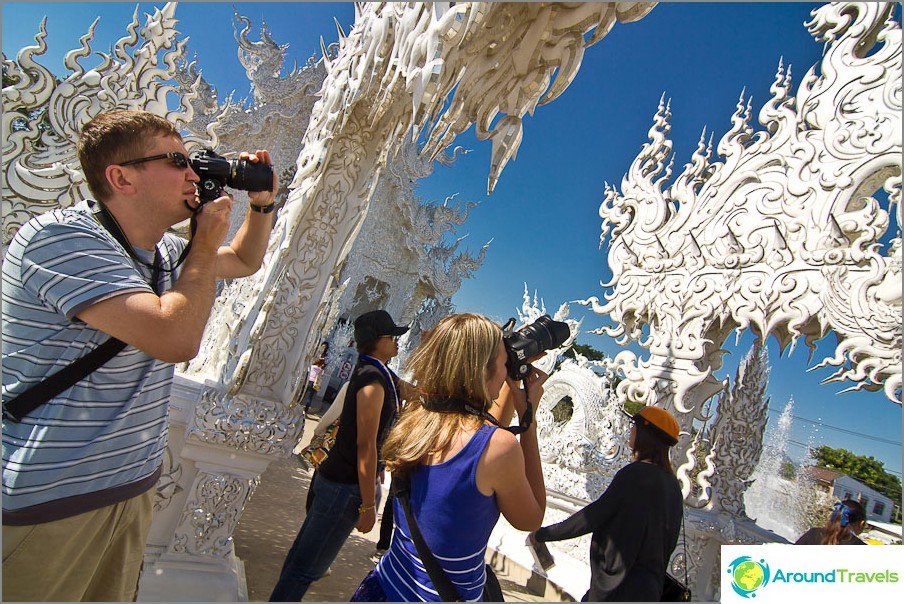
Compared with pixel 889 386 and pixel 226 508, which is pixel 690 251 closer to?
pixel 889 386

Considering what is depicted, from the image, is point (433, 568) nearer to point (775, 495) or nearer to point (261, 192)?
point (261, 192)

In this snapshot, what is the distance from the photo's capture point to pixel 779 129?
4.07 meters

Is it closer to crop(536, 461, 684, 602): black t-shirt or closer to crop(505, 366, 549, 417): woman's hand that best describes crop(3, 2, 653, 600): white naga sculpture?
crop(505, 366, 549, 417): woman's hand

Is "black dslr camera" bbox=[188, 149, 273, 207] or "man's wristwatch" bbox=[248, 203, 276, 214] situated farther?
"man's wristwatch" bbox=[248, 203, 276, 214]

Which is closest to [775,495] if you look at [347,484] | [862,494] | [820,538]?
[862,494]

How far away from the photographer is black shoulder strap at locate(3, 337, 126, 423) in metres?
1.08

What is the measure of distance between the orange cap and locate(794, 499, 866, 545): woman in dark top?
1483 mm

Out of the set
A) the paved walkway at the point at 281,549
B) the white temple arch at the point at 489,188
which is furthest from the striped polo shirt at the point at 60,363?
the paved walkway at the point at 281,549

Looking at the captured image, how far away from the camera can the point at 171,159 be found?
1282 millimetres

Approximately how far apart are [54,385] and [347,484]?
1.31m

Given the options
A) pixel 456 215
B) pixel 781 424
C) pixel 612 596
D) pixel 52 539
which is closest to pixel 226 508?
pixel 52 539

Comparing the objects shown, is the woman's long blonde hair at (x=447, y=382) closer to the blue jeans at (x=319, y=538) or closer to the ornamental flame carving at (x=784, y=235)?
the blue jeans at (x=319, y=538)

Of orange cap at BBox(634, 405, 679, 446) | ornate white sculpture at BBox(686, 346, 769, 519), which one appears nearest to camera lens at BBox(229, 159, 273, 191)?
orange cap at BBox(634, 405, 679, 446)

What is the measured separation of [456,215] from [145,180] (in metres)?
13.6
